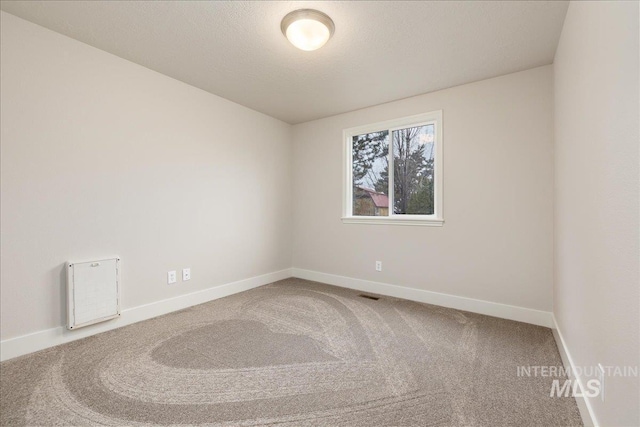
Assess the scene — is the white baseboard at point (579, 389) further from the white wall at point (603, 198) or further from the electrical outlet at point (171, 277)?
the electrical outlet at point (171, 277)

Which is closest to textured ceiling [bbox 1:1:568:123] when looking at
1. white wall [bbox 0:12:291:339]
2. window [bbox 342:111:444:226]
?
white wall [bbox 0:12:291:339]

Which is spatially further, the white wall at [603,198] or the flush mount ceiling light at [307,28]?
the flush mount ceiling light at [307,28]

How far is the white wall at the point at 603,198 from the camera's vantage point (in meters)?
0.94

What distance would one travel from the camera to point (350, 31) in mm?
2201

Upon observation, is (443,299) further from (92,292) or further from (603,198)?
(92,292)

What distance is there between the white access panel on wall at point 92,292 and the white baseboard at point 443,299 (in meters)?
2.54

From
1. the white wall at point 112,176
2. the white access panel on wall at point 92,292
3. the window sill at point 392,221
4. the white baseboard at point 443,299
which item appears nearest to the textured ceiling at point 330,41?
the white wall at point 112,176

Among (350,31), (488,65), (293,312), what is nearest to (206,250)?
(293,312)

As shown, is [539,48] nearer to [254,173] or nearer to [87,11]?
[254,173]

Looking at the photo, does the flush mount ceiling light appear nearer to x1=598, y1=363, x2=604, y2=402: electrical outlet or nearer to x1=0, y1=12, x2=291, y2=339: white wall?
x1=0, y1=12, x2=291, y2=339: white wall

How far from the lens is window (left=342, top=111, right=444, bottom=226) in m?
3.33

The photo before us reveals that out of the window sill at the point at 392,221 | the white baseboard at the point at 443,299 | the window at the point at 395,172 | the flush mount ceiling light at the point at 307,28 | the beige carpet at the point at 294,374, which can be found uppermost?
the flush mount ceiling light at the point at 307,28

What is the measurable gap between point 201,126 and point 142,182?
0.97 m

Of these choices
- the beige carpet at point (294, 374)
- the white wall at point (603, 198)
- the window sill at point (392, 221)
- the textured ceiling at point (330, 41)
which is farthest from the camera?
the window sill at point (392, 221)
